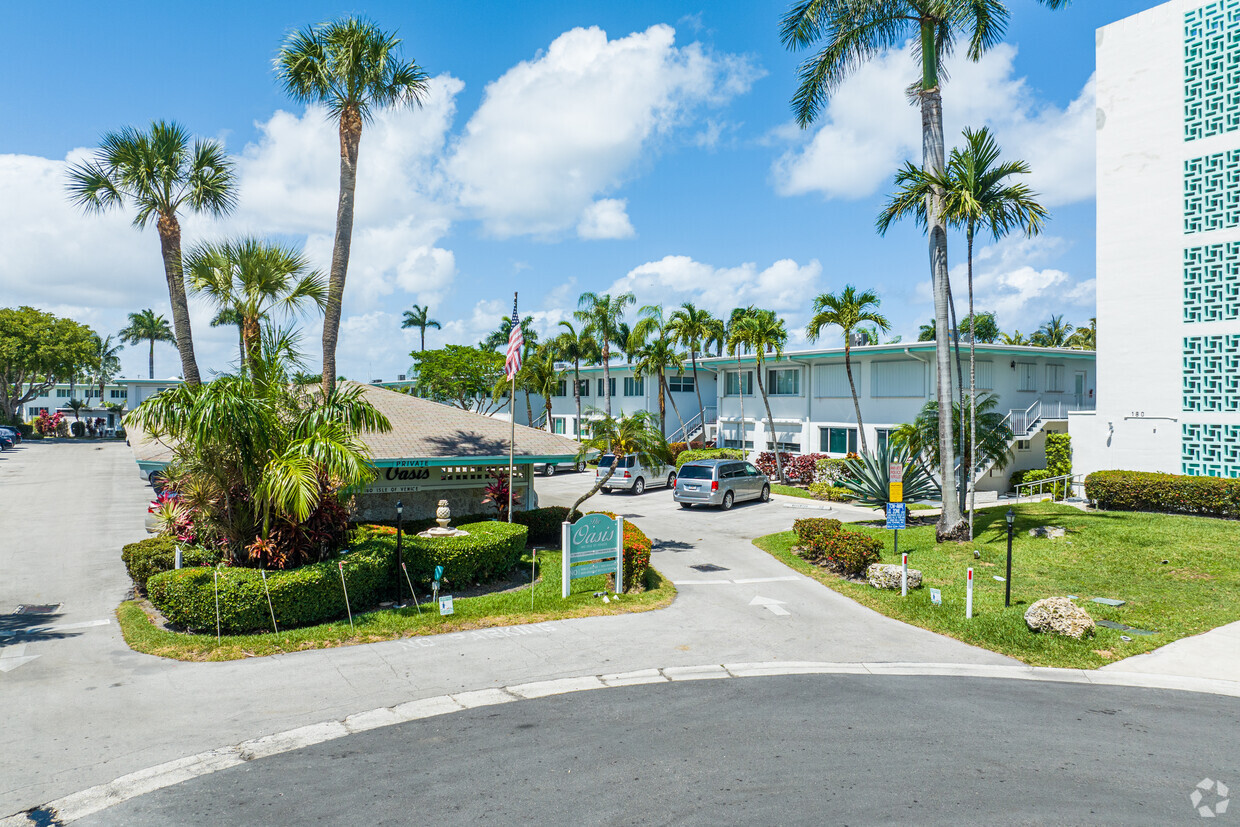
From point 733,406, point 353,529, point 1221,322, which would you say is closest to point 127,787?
point 353,529

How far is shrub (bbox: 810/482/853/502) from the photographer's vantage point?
29.4m

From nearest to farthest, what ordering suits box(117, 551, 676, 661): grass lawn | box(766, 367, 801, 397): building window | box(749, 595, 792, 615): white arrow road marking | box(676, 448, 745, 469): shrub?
box(117, 551, 676, 661): grass lawn, box(749, 595, 792, 615): white arrow road marking, box(676, 448, 745, 469): shrub, box(766, 367, 801, 397): building window

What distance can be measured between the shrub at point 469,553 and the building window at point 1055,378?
90.7ft

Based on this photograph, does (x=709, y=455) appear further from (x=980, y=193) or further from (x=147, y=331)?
(x=147, y=331)

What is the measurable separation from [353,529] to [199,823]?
890 cm

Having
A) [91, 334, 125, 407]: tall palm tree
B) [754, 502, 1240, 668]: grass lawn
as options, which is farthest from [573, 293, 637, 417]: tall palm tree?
[91, 334, 125, 407]: tall palm tree

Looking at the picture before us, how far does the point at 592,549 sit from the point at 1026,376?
85.8 ft

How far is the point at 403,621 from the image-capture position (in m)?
11.8

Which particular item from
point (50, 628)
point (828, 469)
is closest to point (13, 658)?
point (50, 628)

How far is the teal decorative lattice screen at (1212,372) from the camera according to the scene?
20.0m

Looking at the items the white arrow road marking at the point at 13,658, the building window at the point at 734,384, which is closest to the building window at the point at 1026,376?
the building window at the point at 734,384

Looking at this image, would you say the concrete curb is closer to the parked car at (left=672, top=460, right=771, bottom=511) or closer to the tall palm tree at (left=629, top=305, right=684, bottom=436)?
the parked car at (left=672, top=460, right=771, bottom=511)

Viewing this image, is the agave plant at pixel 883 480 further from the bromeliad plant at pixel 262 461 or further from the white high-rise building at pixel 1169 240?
the bromeliad plant at pixel 262 461

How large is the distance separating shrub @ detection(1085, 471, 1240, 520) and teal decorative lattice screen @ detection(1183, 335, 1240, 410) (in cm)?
222
